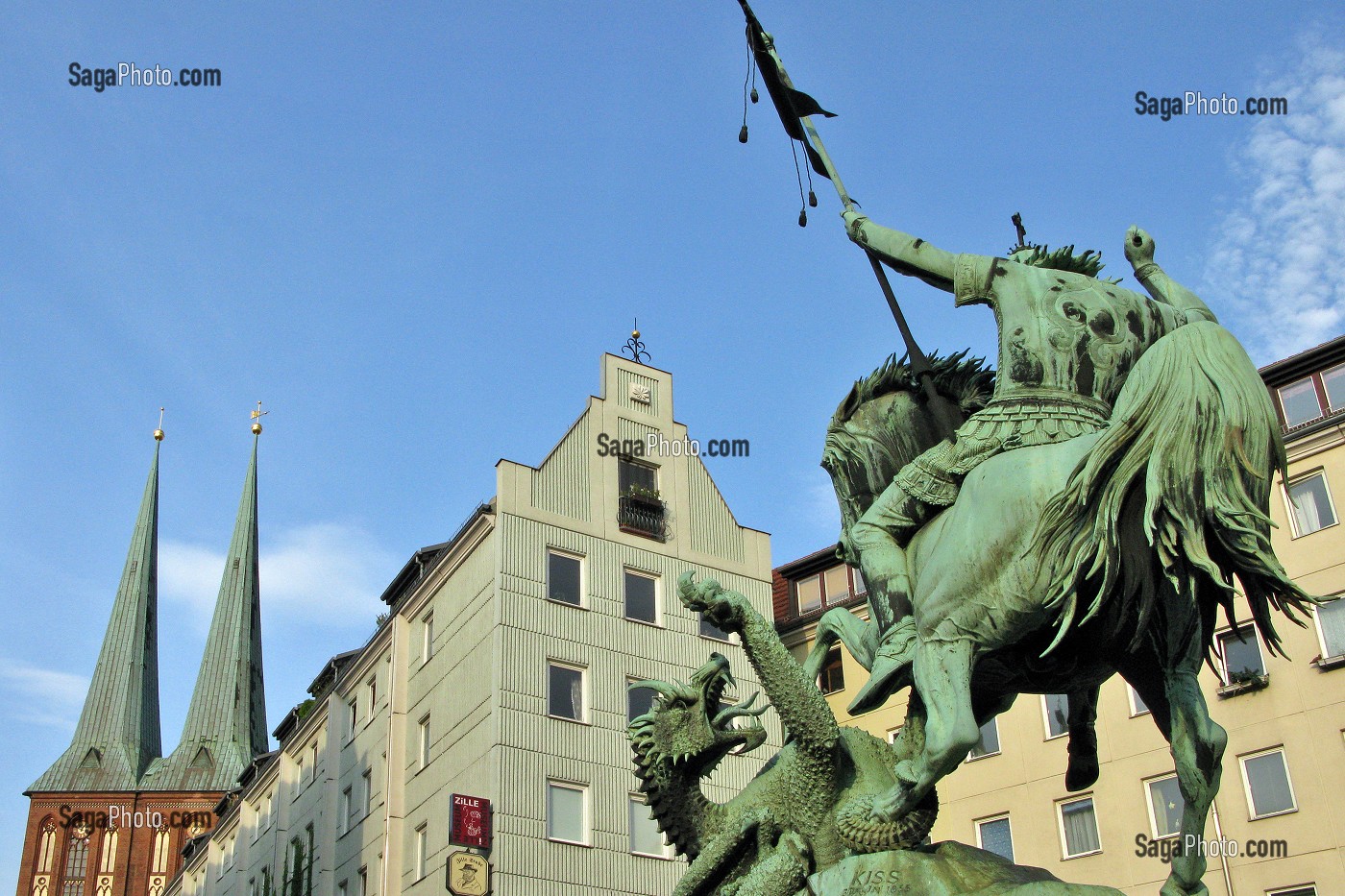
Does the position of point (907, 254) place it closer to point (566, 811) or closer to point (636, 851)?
point (566, 811)

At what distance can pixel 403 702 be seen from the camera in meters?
43.0

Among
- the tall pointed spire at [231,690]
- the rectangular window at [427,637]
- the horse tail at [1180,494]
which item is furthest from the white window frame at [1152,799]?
the tall pointed spire at [231,690]

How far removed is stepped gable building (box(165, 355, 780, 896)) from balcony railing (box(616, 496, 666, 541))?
0.05m

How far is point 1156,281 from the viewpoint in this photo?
27.6ft

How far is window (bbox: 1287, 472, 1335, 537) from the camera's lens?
110 ft

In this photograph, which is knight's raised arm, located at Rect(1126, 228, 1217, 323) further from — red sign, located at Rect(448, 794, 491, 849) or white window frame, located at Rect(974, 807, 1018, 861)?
white window frame, located at Rect(974, 807, 1018, 861)

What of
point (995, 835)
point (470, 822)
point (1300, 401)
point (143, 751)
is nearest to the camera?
point (470, 822)

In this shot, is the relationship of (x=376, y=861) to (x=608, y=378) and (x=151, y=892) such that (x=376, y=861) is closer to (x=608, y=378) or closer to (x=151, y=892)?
(x=608, y=378)

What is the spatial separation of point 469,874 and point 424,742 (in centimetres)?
735

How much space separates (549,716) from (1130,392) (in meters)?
31.3

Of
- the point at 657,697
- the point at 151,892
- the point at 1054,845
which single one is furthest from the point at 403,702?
the point at 151,892

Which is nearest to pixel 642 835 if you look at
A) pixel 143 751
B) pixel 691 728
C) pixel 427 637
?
pixel 427 637

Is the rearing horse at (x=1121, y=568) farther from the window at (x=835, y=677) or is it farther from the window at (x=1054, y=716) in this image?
the window at (x=835, y=677)

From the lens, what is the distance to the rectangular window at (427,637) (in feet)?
139
